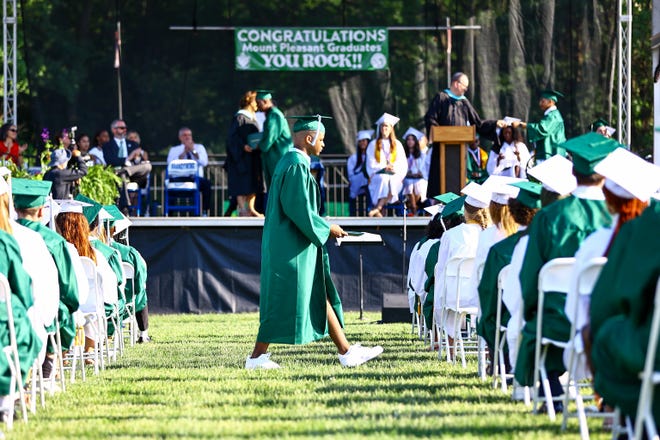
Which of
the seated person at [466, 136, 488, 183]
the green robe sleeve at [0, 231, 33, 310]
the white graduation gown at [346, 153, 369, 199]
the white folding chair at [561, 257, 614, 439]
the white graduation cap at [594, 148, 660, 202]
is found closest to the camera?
the white graduation cap at [594, 148, 660, 202]

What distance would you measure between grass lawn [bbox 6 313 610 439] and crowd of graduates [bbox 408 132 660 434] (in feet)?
1.00

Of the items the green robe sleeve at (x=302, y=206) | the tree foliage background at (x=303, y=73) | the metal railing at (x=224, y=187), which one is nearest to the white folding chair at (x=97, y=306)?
the green robe sleeve at (x=302, y=206)

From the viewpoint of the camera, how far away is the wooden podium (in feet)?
53.1

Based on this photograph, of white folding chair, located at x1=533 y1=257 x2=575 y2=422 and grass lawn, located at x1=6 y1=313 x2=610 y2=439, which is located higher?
white folding chair, located at x1=533 y1=257 x2=575 y2=422

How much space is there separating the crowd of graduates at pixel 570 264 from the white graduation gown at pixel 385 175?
9175mm

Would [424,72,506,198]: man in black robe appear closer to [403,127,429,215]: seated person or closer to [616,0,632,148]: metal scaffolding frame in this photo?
[403,127,429,215]: seated person

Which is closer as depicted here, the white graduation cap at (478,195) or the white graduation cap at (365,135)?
the white graduation cap at (478,195)

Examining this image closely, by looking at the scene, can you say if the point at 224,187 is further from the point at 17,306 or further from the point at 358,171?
the point at 17,306

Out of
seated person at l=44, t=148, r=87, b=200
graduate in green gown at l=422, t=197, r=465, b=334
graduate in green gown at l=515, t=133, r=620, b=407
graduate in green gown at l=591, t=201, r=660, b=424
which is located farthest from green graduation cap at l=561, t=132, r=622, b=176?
seated person at l=44, t=148, r=87, b=200

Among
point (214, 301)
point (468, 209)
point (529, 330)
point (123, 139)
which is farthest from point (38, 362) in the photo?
point (123, 139)

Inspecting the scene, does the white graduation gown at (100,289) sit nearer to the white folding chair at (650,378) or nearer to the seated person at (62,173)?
the white folding chair at (650,378)

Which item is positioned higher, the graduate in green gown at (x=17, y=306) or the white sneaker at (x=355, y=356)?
the graduate in green gown at (x=17, y=306)

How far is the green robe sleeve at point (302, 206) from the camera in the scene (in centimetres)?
967

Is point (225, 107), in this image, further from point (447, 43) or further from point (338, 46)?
point (447, 43)
